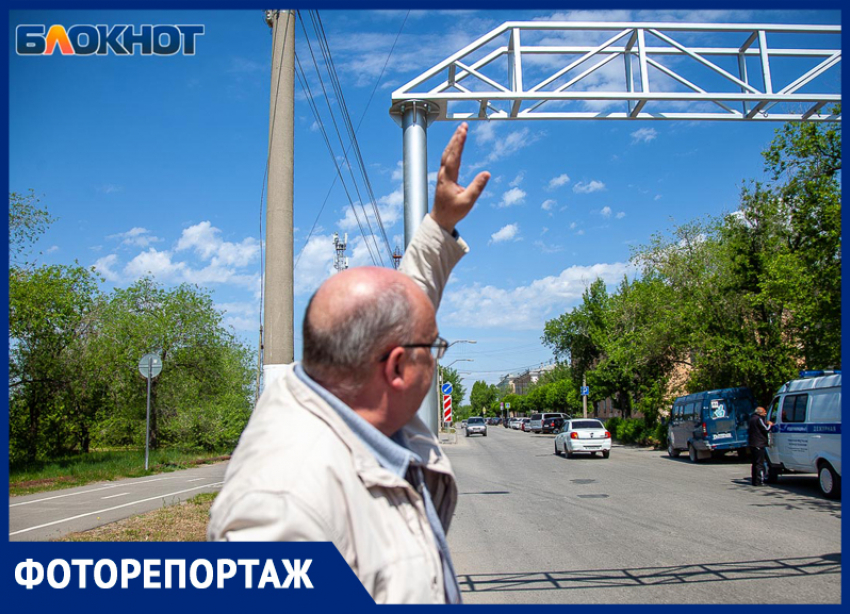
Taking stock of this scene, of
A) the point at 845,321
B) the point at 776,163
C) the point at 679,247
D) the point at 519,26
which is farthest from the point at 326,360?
the point at 679,247

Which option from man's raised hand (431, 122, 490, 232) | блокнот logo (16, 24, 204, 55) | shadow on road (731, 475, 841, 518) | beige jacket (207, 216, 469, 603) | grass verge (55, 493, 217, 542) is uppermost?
блокнот logo (16, 24, 204, 55)

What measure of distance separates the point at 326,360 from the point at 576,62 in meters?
6.00

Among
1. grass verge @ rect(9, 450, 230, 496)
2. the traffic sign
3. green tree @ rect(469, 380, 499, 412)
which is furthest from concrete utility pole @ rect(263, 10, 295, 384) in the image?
green tree @ rect(469, 380, 499, 412)

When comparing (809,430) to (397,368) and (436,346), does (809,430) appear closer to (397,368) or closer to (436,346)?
(436,346)

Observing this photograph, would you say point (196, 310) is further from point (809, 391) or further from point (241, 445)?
point (241, 445)

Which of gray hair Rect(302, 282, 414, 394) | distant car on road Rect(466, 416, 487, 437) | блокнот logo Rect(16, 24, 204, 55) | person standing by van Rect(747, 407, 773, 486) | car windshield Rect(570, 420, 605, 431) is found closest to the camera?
gray hair Rect(302, 282, 414, 394)

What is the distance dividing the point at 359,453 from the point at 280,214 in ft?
18.3

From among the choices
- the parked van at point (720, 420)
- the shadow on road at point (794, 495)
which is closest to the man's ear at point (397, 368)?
the shadow on road at point (794, 495)

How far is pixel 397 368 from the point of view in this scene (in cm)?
170

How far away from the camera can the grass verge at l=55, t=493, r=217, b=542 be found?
322 inches

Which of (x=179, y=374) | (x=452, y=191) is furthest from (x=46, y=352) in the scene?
(x=452, y=191)

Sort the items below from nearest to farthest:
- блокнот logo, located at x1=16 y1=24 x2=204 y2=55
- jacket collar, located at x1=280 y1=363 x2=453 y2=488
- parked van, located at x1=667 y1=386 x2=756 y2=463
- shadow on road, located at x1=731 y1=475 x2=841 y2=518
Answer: jacket collar, located at x1=280 y1=363 x2=453 y2=488 < блокнот logo, located at x1=16 y1=24 x2=204 y2=55 < shadow on road, located at x1=731 y1=475 x2=841 y2=518 < parked van, located at x1=667 y1=386 x2=756 y2=463

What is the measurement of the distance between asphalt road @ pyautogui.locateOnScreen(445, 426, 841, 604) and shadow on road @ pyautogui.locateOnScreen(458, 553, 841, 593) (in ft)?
A: 0.03

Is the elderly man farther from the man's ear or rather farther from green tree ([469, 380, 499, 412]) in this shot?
green tree ([469, 380, 499, 412])
